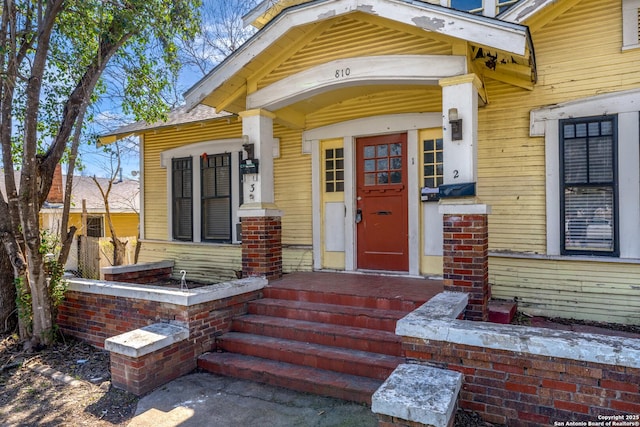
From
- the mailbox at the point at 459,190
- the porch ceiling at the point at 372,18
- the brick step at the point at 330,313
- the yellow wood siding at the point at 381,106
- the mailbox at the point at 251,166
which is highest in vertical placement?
the porch ceiling at the point at 372,18

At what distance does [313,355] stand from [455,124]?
276 cm

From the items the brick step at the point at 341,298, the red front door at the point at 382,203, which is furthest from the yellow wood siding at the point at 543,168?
the brick step at the point at 341,298

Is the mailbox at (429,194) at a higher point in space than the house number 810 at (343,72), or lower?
lower

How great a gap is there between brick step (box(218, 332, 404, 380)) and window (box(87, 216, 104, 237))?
606 inches

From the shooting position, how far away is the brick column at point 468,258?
394 cm

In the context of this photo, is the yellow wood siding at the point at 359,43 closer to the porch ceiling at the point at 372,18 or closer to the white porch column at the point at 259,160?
the porch ceiling at the point at 372,18

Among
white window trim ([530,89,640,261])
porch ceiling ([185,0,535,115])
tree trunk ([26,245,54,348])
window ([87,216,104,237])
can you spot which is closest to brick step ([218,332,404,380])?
tree trunk ([26,245,54,348])

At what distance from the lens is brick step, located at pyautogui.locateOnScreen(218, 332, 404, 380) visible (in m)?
3.50

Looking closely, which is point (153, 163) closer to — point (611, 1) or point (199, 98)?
point (199, 98)

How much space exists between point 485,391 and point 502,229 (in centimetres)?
279

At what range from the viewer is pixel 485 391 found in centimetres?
287

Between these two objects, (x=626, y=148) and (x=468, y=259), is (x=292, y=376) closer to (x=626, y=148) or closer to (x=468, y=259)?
(x=468, y=259)

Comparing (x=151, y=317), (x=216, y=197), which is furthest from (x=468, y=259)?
(x=216, y=197)

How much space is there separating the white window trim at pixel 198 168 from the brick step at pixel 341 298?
260 centimetres
